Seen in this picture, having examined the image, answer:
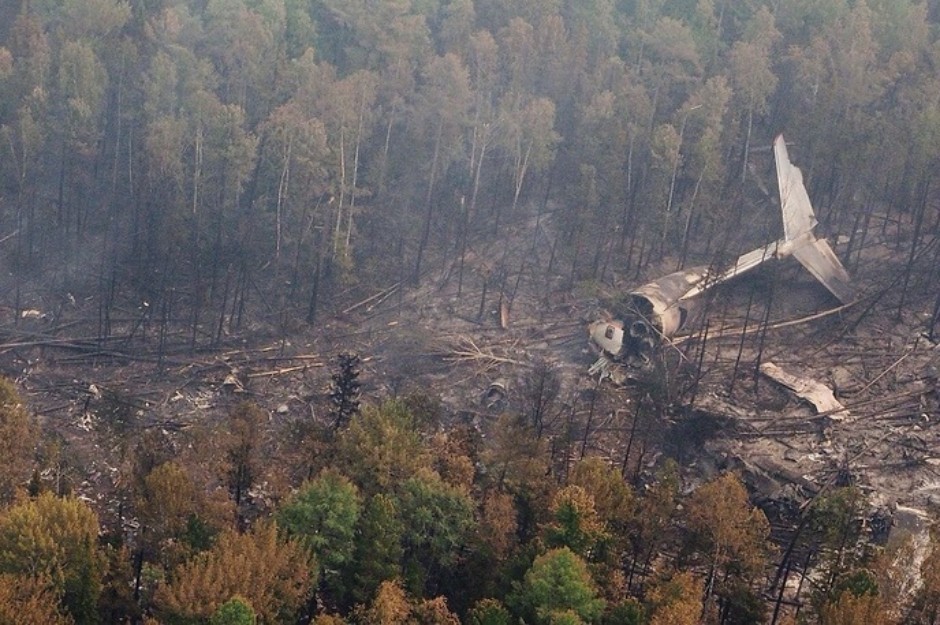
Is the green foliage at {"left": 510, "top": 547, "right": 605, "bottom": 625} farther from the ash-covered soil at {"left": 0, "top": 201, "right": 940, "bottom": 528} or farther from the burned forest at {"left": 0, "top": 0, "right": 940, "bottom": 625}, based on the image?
the ash-covered soil at {"left": 0, "top": 201, "right": 940, "bottom": 528}

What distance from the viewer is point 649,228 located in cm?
4891

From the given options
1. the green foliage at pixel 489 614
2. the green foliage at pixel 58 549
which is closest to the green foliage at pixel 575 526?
the green foliage at pixel 489 614

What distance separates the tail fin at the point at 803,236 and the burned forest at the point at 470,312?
0.21 metres

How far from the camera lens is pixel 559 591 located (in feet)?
88.0

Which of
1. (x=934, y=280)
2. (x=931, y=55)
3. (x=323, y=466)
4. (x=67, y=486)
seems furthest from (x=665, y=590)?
(x=931, y=55)

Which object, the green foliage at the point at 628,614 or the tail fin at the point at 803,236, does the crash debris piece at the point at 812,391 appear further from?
the green foliage at the point at 628,614

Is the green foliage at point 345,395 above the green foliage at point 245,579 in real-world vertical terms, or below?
above

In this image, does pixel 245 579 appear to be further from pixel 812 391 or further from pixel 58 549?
pixel 812 391

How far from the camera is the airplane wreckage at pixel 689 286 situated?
4059 cm

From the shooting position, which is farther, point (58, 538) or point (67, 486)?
point (67, 486)

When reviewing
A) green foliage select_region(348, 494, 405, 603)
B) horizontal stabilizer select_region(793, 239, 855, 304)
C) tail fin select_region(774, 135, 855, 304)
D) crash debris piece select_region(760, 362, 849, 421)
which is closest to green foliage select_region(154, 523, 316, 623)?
green foliage select_region(348, 494, 405, 603)

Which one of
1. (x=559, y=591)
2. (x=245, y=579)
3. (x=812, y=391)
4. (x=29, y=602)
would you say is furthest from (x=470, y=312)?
(x=29, y=602)

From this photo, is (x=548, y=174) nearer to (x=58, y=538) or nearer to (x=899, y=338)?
(x=899, y=338)

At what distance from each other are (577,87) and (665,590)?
33334mm
